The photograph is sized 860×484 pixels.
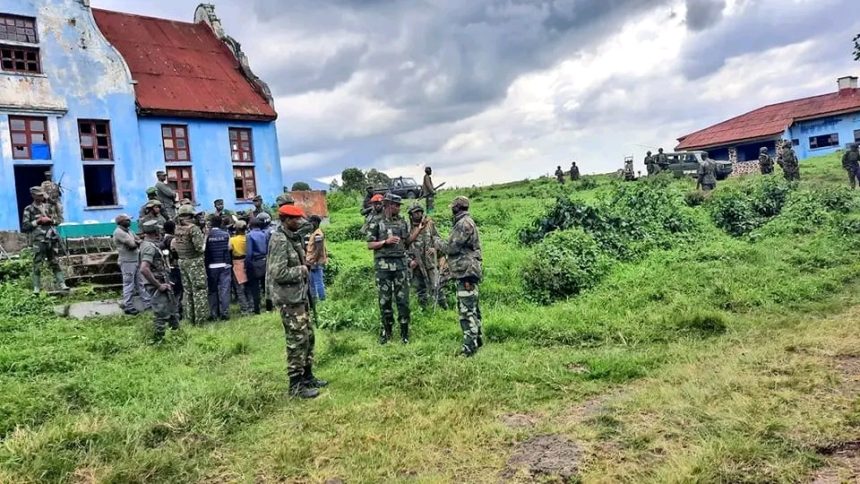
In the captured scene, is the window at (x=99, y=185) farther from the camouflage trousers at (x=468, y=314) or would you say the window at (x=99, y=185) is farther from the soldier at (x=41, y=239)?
the camouflage trousers at (x=468, y=314)

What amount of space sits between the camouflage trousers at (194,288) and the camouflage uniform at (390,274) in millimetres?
3297

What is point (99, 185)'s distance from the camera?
→ 18750 millimetres

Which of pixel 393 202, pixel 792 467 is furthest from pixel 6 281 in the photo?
pixel 792 467

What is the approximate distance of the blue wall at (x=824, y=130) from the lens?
32.9 m

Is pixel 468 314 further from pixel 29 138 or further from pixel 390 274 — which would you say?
pixel 29 138

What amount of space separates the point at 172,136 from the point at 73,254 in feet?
Result: 24.5

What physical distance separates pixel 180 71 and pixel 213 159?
312 cm

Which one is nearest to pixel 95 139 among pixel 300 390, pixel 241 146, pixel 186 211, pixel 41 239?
pixel 241 146

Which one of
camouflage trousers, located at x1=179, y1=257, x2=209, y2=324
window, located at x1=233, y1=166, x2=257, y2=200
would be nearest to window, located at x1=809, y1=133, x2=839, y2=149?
window, located at x1=233, y1=166, x2=257, y2=200

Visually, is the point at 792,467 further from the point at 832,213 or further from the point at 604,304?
the point at 832,213

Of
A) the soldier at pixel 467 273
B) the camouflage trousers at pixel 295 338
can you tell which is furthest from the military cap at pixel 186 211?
the soldier at pixel 467 273

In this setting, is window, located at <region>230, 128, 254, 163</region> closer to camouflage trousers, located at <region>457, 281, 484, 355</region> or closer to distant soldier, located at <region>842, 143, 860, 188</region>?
camouflage trousers, located at <region>457, 281, 484, 355</region>

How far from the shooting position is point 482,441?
4934 mm

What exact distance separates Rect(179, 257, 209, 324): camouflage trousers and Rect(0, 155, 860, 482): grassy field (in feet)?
1.64
